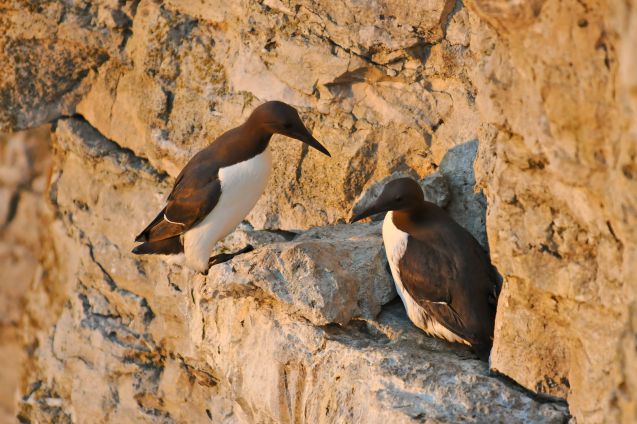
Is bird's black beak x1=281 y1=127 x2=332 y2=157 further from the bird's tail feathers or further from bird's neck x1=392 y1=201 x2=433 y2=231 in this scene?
the bird's tail feathers

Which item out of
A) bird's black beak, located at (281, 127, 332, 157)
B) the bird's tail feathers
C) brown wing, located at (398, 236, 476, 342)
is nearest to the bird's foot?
the bird's tail feathers

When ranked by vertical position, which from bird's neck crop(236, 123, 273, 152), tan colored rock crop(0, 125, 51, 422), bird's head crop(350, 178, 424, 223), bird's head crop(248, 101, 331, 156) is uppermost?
bird's head crop(248, 101, 331, 156)

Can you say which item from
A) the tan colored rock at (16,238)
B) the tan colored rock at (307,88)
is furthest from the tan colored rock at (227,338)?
the tan colored rock at (307,88)

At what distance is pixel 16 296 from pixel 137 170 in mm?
1928

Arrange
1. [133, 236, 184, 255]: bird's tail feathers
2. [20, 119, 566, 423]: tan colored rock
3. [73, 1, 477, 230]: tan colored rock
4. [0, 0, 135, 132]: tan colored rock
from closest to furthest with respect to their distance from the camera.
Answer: [20, 119, 566, 423]: tan colored rock < [73, 1, 477, 230]: tan colored rock < [133, 236, 184, 255]: bird's tail feathers < [0, 0, 135, 132]: tan colored rock

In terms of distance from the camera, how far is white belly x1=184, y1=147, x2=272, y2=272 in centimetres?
518

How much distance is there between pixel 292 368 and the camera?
15.2 feet

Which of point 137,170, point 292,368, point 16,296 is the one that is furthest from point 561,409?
point 16,296

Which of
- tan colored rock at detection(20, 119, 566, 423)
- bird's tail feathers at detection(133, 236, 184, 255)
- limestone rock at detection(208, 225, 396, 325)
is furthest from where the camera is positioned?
bird's tail feathers at detection(133, 236, 184, 255)

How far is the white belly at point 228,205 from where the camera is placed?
5184 mm

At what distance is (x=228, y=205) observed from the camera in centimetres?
522

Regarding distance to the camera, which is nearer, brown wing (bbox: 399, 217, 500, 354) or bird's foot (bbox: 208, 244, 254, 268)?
brown wing (bbox: 399, 217, 500, 354)

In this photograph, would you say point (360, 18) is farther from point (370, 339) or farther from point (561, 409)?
point (561, 409)

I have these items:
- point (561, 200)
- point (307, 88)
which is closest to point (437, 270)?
point (561, 200)
